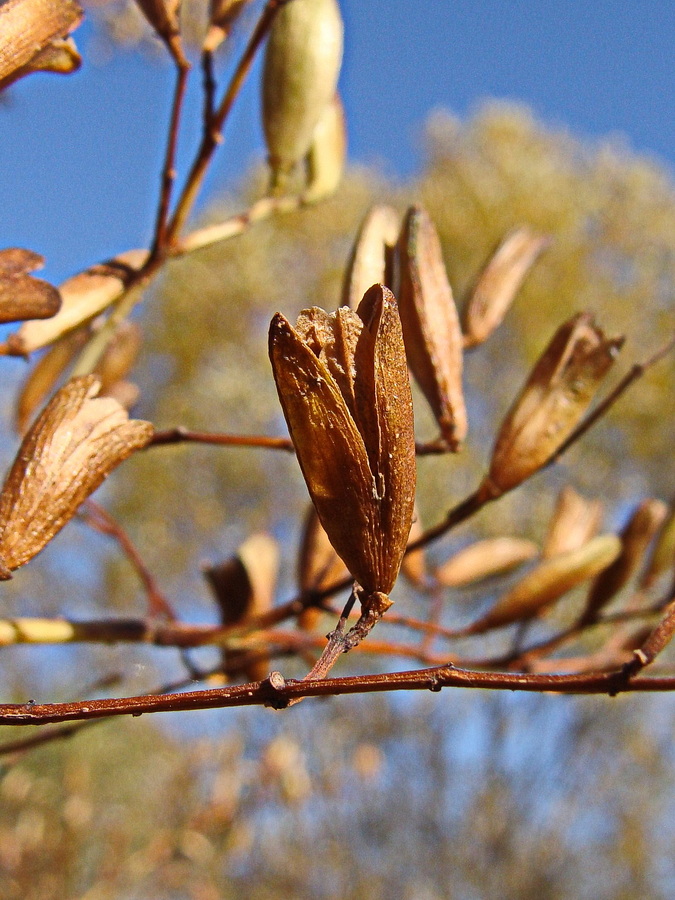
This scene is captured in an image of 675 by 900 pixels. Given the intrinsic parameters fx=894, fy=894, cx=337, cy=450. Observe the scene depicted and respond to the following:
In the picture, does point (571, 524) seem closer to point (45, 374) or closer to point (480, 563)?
point (480, 563)

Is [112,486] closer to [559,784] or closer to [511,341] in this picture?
[511,341]

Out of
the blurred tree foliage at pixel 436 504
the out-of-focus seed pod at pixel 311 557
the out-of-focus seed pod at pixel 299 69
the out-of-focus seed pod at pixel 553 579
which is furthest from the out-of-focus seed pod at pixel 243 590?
the blurred tree foliage at pixel 436 504

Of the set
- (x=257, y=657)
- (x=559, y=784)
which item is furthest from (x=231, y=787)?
(x=559, y=784)

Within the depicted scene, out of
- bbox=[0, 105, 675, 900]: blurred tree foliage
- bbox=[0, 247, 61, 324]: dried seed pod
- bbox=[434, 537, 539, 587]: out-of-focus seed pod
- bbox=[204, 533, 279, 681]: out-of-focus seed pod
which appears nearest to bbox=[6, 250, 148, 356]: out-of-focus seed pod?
bbox=[0, 247, 61, 324]: dried seed pod

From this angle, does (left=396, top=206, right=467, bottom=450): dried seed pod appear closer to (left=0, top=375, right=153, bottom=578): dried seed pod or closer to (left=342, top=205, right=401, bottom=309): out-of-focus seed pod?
(left=342, top=205, right=401, bottom=309): out-of-focus seed pod

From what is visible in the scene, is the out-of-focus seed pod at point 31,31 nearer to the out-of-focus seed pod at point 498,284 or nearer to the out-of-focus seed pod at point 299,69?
the out-of-focus seed pod at point 299,69

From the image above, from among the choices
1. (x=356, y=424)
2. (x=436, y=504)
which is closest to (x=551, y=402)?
(x=356, y=424)
